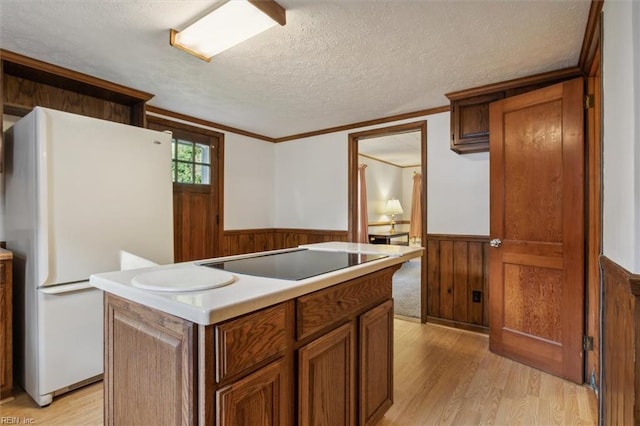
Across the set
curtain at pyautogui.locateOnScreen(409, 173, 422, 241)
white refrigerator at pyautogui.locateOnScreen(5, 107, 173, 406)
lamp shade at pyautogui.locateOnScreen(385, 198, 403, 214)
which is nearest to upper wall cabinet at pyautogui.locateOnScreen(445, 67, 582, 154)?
white refrigerator at pyautogui.locateOnScreen(5, 107, 173, 406)

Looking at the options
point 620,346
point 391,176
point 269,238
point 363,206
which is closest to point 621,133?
point 620,346

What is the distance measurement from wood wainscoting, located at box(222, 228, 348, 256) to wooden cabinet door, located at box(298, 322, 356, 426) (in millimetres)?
2603

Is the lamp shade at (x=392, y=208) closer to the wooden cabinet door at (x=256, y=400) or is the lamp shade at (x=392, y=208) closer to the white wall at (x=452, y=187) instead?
the white wall at (x=452, y=187)

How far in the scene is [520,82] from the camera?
259 centimetres

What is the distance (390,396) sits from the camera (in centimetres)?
182

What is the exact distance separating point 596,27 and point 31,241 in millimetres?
3437

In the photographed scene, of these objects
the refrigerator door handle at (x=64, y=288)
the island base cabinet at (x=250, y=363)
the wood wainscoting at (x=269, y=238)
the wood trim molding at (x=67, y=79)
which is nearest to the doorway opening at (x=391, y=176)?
the wood wainscoting at (x=269, y=238)

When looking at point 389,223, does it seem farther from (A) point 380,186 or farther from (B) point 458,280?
(B) point 458,280

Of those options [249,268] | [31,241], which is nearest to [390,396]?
[249,268]

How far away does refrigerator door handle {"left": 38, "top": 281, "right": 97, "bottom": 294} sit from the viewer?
6.22ft

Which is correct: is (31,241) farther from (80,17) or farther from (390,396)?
(390,396)

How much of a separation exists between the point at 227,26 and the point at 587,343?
2991mm

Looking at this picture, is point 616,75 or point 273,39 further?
point 273,39

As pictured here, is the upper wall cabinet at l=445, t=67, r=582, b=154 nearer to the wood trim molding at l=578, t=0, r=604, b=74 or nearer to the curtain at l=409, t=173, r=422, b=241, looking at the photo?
the wood trim molding at l=578, t=0, r=604, b=74
